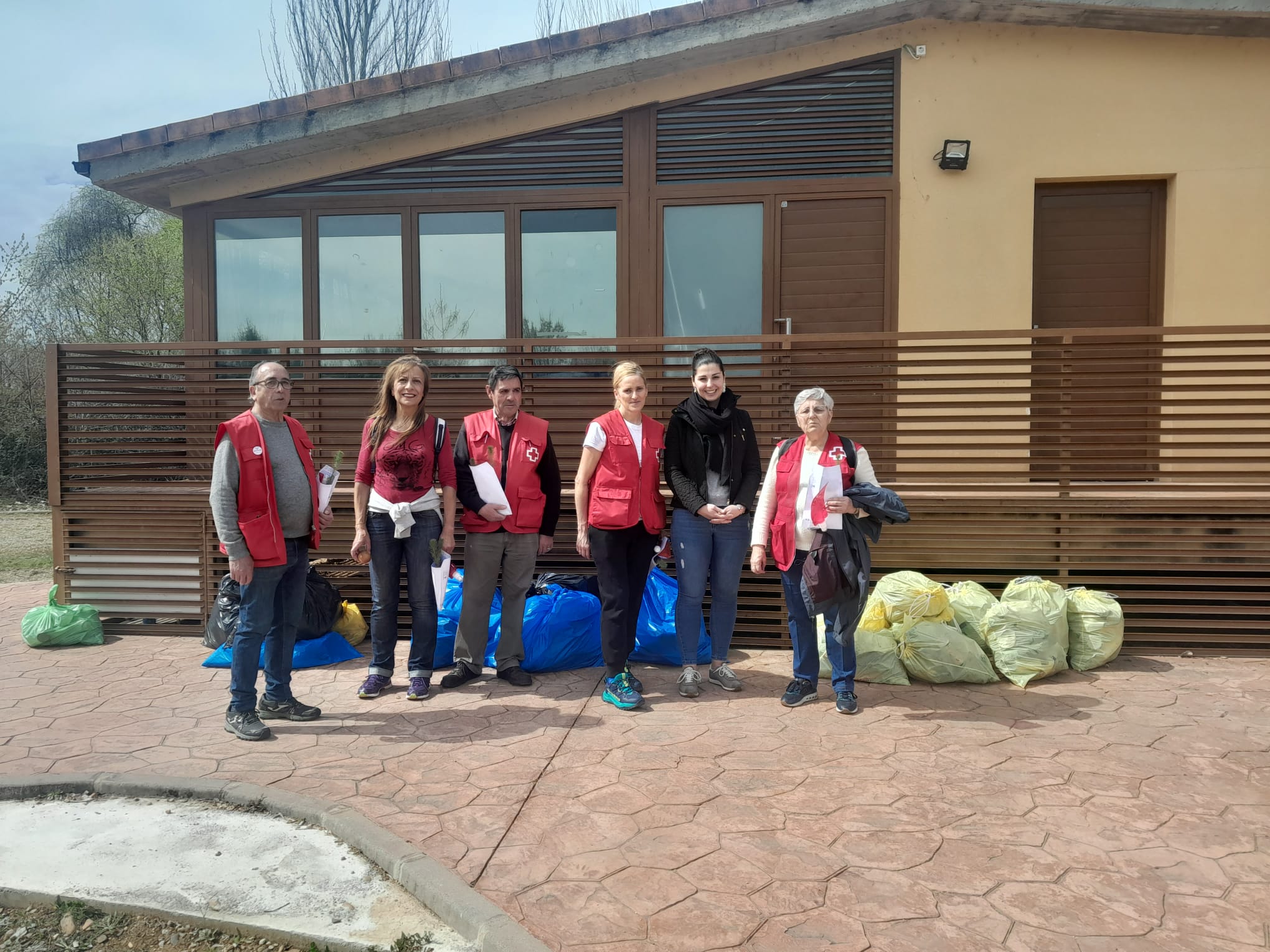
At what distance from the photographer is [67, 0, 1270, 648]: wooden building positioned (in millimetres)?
5863

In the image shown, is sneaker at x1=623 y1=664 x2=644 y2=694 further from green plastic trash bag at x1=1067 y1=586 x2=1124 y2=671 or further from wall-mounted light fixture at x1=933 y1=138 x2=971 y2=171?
wall-mounted light fixture at x1=933 y1=138 x2=971 y2=171

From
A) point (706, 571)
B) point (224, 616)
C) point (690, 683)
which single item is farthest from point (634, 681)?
point (224, 616)

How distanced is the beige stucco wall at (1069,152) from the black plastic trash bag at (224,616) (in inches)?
212

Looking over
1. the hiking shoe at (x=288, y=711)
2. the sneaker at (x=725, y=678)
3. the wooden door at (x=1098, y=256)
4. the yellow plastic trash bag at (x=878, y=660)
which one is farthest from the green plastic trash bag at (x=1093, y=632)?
the hiking shoe at (x=288, y=711)

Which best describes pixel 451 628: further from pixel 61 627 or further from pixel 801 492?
pixel 61 627

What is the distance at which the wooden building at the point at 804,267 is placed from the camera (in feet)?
19.2

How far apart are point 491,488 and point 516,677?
3.73 feet

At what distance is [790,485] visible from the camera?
4.67m

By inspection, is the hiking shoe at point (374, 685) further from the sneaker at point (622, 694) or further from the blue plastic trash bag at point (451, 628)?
the sneaker at point (622, 694)

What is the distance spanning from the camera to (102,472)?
641cm

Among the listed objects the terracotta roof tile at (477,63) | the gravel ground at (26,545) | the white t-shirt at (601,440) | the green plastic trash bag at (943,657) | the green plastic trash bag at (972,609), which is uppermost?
the terracotta roof tile at (477,63)

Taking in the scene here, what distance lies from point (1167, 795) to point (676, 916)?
2.25 m

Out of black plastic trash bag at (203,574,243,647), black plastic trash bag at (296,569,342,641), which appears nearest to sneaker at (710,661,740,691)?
black plastic trash bag at (296,569,342,641)

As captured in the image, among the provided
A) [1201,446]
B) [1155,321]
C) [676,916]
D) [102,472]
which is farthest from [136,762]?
[1155,321]
